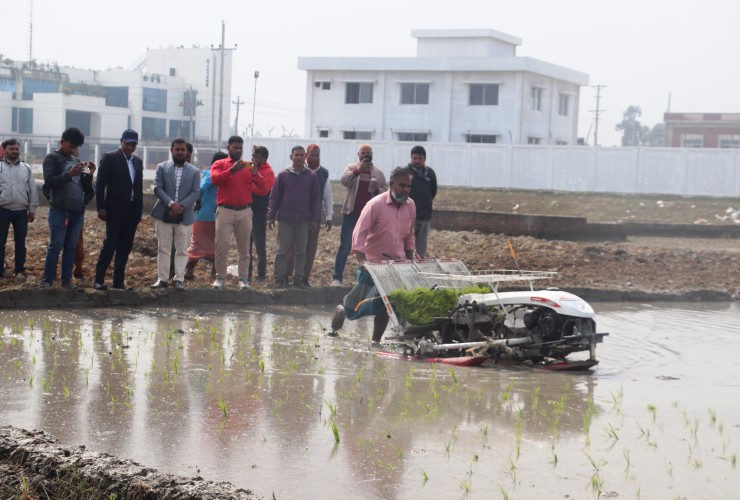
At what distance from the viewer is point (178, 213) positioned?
12906 millimetres

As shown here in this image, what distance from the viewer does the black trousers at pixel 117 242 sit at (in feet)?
41.6

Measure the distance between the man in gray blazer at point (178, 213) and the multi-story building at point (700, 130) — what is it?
259ft

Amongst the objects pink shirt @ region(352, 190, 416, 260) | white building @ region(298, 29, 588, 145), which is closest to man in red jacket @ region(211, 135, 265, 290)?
pink shirt @ region(352, 190, 416, 260)

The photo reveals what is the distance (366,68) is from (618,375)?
48714 millimetres

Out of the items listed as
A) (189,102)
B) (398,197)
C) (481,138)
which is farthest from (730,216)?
(189,102)

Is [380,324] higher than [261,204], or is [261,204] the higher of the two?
[261,204]

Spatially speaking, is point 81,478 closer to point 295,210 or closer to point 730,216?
point 295,210

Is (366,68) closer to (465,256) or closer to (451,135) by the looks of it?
(451,135)

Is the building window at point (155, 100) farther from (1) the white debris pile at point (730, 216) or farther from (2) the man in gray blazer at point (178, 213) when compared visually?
(2) the man in gray blazer at point (178, 213)

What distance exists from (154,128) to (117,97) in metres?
4.30

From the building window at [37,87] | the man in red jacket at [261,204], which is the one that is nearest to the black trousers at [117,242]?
the man in red jacket at [261,204]

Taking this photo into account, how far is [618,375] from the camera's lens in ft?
31.6

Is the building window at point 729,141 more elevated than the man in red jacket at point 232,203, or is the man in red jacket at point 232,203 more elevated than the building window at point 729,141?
the building window at point 729,141

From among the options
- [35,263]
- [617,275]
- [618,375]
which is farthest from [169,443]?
Answer: [617,275]
